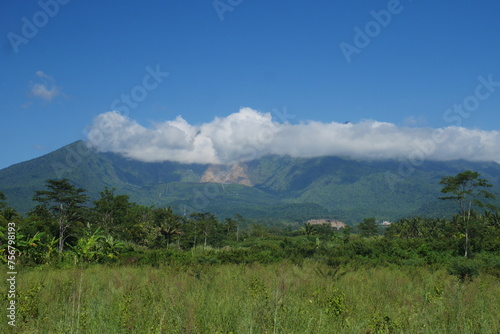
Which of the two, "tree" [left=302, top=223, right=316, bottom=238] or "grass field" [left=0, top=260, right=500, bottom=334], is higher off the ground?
"grass field" [left=0, top=260, right=500, bottom=334]

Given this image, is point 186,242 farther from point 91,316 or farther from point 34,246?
point 91,316

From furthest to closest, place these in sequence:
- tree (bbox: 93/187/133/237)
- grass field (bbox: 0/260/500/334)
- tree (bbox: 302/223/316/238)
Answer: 1. tree (bbox: 302/223/316/238)
2. tree (bbox: 93/187/133/237)
3. grass field (bbox: 0/260/500/334)

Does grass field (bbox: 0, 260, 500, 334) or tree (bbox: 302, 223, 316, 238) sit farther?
tree (bbox: 302, 223, 316, 238)

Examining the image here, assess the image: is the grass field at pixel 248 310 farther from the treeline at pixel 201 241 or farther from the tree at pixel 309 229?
the tree at pixel 309 229

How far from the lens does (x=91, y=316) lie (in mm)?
5070

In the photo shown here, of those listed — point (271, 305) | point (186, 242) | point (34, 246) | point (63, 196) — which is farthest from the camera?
point (186, 242)

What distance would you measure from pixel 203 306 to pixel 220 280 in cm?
277

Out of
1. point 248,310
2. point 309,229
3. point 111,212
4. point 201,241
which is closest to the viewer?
point 248,310

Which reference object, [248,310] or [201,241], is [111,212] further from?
[248,310]

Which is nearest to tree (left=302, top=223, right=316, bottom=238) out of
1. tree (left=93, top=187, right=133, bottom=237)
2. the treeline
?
the treeline

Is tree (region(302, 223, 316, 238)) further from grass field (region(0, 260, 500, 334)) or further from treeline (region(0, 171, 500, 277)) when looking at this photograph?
grass field (region(0, 260, 500, 334))

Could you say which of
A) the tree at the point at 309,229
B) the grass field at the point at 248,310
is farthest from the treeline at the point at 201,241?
the grass field at the point at 248,310

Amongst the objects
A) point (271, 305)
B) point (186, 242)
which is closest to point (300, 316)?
point (271, 305)

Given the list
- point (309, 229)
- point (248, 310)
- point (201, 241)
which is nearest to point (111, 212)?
point (201, 241)
